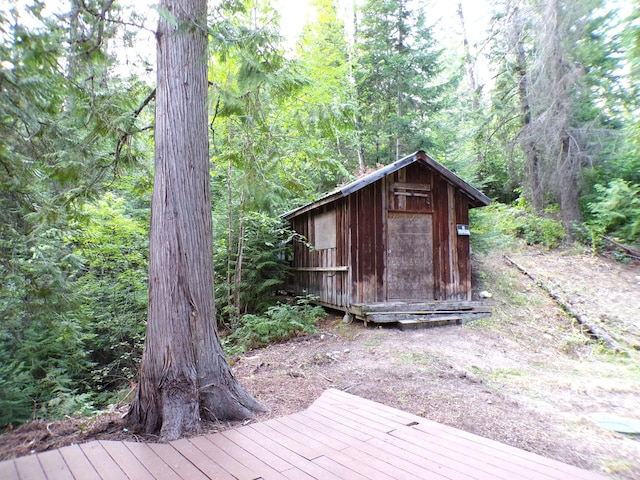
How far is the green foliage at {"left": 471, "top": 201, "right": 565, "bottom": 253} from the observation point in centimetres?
1077

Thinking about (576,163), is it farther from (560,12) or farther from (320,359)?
(320,359)

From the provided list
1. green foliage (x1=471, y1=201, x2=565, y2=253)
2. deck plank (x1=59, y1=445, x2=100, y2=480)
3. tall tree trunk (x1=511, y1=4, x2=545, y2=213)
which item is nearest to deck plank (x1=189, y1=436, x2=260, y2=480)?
deck plank (x1=59, y1=445, x2=100, y2=480)

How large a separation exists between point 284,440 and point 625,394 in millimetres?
4401

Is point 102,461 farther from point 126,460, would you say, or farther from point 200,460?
point 200,460

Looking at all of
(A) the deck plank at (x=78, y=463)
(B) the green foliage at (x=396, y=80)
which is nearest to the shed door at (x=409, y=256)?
(B) the green foliage at (x=396, y=80)

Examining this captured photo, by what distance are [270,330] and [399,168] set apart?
467 cm

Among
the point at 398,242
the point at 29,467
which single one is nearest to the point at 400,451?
the point at 29,467

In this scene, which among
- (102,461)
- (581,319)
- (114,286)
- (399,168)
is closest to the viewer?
(102,461)

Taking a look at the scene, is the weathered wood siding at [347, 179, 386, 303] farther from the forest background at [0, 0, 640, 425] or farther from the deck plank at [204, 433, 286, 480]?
the deck plank at [204, 433, 286, 480]

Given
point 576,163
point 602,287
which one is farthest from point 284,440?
point 576,163

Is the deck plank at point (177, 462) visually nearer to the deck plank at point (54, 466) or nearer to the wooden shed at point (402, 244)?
the deck plank at point (54, 466)

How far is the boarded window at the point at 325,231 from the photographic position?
9625mm

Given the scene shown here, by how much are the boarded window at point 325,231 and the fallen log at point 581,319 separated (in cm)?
553

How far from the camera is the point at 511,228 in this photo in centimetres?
1386
